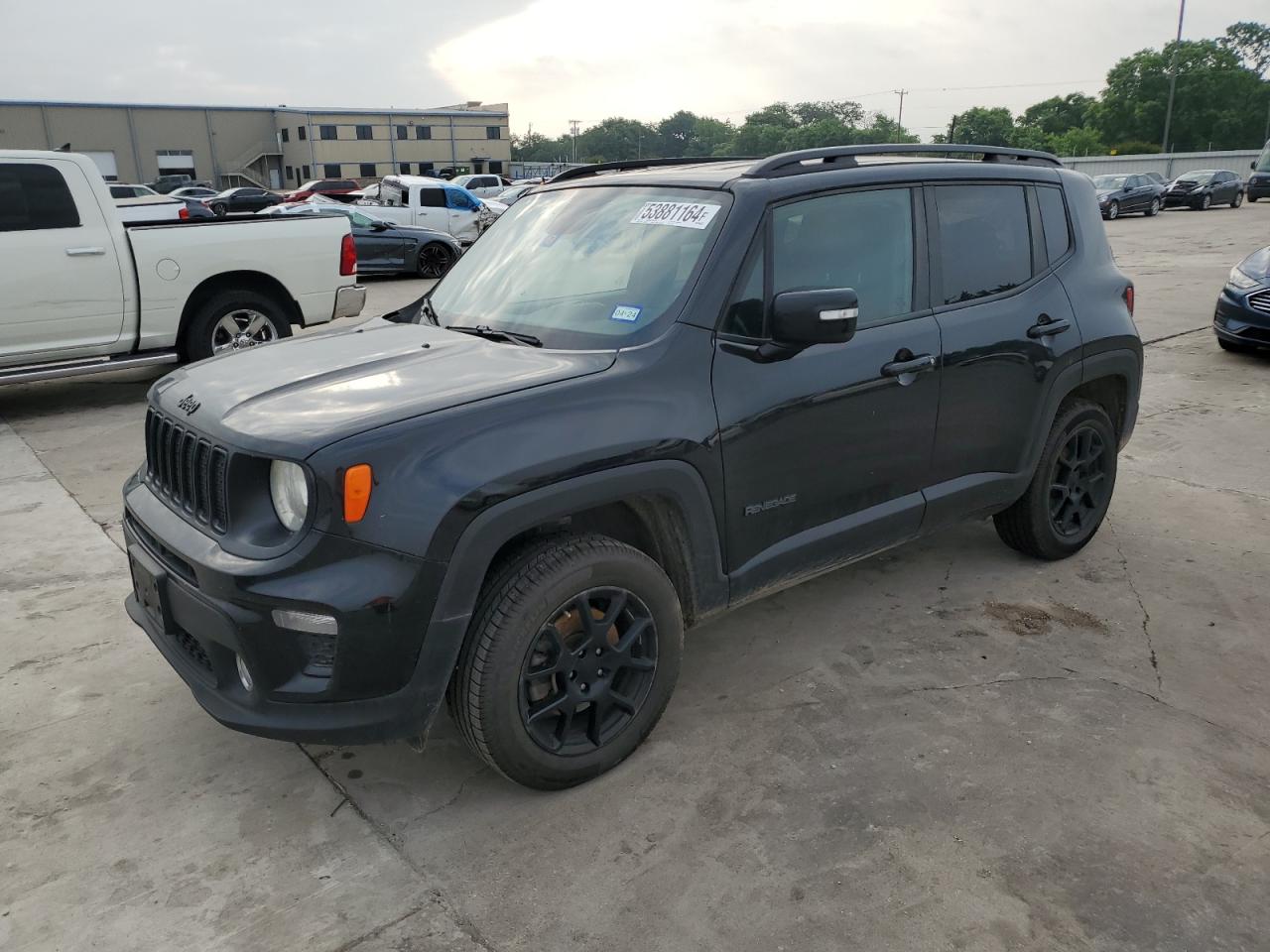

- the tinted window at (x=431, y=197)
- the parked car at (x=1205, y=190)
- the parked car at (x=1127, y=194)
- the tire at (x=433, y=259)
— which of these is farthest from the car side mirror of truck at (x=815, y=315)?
the parked car at (x=1205, y=190)

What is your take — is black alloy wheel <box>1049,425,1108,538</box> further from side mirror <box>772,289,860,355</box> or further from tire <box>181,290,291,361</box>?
tire <box>181,290,291,361</box>

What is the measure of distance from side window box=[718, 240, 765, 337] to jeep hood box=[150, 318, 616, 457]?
16.8 inches

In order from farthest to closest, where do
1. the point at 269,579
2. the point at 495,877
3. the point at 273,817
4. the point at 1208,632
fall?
the point at 1208,632
the point at 273,817
the point at 495,877
the point at 269,579

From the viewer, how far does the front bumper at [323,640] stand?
2449 millimetres

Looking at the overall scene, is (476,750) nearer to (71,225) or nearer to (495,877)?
(495,877)

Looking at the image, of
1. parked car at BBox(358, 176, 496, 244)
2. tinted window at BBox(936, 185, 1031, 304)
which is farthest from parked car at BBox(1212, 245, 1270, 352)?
parked car at BBox(358, 176, 496, 244)

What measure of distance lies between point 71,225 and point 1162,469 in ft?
26.1

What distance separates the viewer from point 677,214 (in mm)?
3330

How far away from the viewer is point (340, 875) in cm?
263

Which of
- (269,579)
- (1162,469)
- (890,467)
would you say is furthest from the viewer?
(1162,469)

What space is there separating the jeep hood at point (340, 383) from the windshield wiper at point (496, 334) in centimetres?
5

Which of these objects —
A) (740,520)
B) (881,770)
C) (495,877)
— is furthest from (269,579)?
(881,770)

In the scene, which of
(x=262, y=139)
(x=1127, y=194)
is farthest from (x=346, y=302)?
(x=262, y=139)

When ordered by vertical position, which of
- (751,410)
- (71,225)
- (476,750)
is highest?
(71,225)
